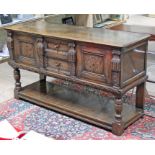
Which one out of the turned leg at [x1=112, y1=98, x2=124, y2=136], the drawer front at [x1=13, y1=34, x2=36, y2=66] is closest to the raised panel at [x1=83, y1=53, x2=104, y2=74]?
the turned leg at [x1=112, y1=98, x2=124, y2=136]

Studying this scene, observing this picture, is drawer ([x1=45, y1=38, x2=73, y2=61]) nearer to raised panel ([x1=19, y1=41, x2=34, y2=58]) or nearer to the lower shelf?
raised panel ([x1=19, y1=41, x2=34, y2=58])

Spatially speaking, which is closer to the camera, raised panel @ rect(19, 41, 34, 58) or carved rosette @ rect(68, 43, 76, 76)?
carved rosette @ rect(68, 43, 76, 76)

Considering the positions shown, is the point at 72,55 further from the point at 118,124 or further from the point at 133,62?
the point at 118,124

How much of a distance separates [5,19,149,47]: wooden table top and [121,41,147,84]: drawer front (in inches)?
3.3

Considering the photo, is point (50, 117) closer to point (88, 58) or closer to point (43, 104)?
point (43, 104)

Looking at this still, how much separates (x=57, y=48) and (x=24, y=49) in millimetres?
443

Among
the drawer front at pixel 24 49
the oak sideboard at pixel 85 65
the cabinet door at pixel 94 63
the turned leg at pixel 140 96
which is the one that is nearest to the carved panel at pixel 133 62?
the oak sideboard at pixel 85 65

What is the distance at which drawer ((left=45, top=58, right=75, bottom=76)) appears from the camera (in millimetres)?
2398

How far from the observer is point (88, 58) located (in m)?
2.24

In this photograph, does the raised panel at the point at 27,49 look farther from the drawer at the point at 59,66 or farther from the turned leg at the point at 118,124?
the turned leg at the point at 118,124

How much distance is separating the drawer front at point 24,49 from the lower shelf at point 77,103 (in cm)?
37

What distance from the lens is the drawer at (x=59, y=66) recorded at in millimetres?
2398

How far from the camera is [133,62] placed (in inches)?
86.1
